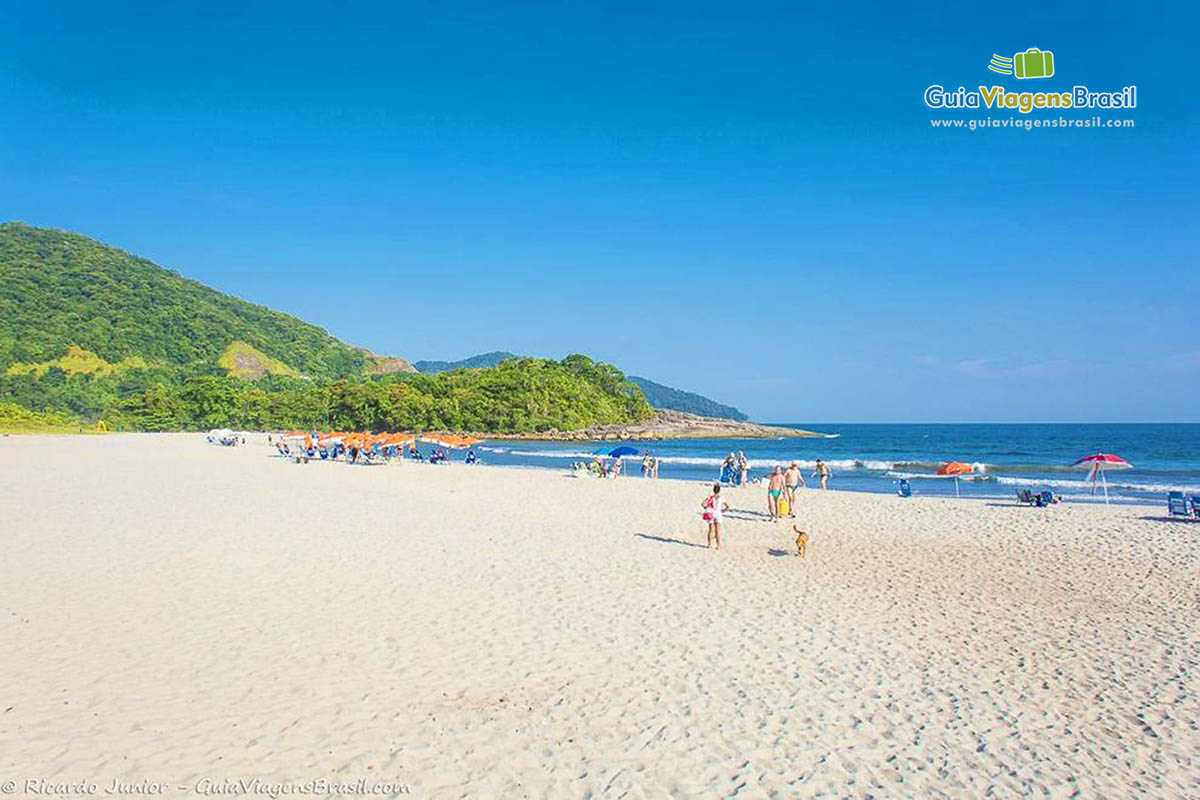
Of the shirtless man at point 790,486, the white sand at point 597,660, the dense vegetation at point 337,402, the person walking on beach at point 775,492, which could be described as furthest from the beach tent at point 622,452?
the dense vegetation at point 337,402

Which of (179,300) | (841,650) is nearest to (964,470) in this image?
(841,650)

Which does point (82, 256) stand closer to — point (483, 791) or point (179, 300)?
point (179, 300)

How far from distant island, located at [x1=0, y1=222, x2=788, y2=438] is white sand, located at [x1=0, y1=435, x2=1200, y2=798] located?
228 feet

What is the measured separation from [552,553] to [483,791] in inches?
336

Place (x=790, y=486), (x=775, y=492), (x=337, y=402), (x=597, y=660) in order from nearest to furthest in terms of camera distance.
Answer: (x=597, y=660), (x=775, y=492), (x=790, y=486), (x=337, y=402)

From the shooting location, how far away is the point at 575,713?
6.13 meters

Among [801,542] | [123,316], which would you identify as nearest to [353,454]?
[801,542]

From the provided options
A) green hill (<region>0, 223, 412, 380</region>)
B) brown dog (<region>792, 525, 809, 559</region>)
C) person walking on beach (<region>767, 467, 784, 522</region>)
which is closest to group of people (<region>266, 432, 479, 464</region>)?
person walking on beach (<region>767, 467, 784, 522</region>)

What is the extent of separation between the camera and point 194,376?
114 m

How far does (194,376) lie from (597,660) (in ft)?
412

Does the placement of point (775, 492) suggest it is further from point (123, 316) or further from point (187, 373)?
point (123, 316)

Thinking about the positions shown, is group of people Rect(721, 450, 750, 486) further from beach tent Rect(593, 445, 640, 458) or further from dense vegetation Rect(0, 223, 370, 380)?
dense vegetation Rect(0, 223, 370, 380)

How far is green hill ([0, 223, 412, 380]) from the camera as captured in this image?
11850 cm

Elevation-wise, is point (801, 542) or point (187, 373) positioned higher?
point (187, 373)
